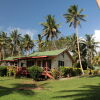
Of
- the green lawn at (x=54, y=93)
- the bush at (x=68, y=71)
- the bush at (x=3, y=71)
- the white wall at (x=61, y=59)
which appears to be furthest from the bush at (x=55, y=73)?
the bush at (x=3, y=71)

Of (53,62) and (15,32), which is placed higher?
(15,32)

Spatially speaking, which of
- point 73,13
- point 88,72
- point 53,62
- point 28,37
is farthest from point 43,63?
point 28,37

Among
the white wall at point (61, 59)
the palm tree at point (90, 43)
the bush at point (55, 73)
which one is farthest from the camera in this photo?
the palm tree at point (90, 43)

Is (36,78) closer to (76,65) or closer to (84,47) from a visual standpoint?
(76,65)

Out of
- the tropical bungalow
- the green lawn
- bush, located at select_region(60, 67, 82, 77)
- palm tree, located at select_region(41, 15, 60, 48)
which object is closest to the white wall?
the tropical bungalow

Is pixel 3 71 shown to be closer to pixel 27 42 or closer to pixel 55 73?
pixel 55 73

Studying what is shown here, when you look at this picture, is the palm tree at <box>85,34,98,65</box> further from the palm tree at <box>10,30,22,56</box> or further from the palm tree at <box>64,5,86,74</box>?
the palm tree at <box>10,30,22,56</box>

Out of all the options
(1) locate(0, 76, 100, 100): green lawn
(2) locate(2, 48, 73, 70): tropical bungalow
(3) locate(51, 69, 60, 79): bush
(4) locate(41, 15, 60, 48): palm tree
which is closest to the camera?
(1) locate(0, 76, 100, 100): green lawn

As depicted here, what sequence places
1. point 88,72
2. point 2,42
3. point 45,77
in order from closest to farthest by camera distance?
point 45,77, point 88,72, point 2,42

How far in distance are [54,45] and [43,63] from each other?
22.1 meters

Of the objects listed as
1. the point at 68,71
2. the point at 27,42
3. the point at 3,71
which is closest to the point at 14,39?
the point at 27,42

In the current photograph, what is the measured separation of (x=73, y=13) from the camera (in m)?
35.1

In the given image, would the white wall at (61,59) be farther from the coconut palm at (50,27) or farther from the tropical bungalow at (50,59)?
the coconut palm at (50,27)

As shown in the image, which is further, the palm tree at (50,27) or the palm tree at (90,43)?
the palm tree at (90,43)
